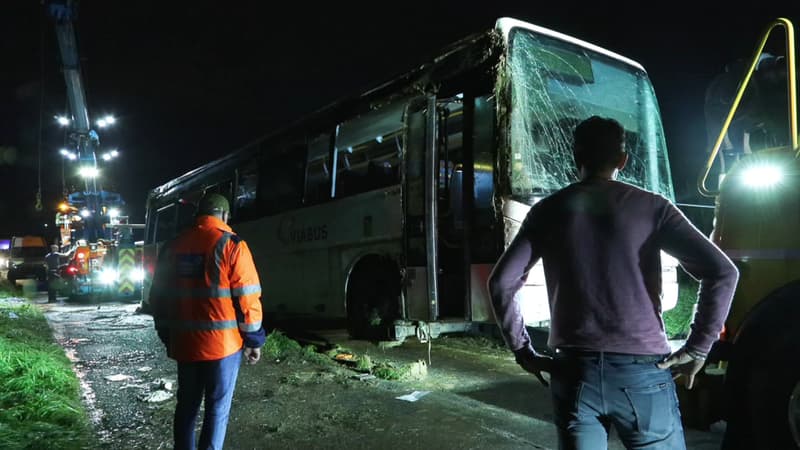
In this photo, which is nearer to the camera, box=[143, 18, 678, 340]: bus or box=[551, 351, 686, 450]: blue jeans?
box=[551, 351, 686, 450]: blue jeans

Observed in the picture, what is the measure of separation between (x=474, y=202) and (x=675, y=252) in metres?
3.98

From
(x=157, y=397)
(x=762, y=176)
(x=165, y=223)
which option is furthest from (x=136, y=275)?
(x=762, y=176)

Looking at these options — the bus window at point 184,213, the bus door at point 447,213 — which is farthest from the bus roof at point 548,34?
the bus window at point 184,213

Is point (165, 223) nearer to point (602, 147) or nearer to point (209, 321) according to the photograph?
point (209, 321)

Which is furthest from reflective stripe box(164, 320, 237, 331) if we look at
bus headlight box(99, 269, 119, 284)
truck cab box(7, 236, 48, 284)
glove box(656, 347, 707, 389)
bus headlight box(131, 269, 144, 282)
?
truck cab box(7, 236, 48, 284)

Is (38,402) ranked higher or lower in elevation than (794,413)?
lower

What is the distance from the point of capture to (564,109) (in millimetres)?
5637

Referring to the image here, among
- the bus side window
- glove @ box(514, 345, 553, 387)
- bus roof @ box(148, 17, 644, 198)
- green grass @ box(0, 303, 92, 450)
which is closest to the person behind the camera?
glove @ box(514, 345, 553, 387)

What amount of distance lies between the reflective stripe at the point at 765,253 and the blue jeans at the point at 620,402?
1395mm

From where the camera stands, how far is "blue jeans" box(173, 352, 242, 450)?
3096 millimetres

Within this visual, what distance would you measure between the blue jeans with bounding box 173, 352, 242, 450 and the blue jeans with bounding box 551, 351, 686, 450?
6.51 feet

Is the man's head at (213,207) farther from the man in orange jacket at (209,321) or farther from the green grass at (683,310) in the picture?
the green grass at (683,310)

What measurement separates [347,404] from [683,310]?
23.5ft

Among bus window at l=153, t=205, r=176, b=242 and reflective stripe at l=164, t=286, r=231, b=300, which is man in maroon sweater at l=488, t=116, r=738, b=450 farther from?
bus window at l=153, t=205, r=176, b=242
